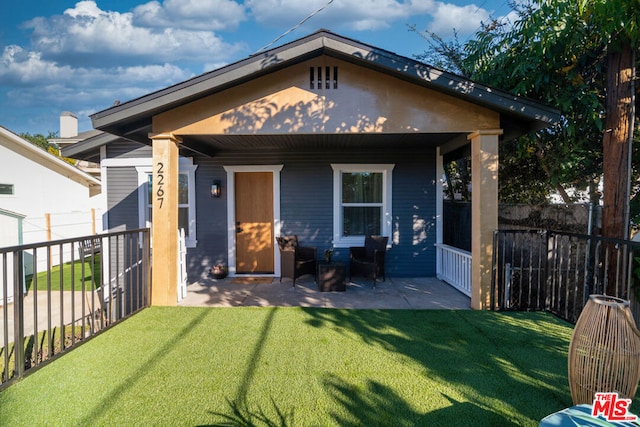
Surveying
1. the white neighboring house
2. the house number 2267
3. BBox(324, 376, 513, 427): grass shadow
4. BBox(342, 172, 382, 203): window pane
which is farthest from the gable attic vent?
the white neighboring house

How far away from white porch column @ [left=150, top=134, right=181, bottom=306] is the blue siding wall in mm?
2183

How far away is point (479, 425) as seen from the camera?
7.21ft

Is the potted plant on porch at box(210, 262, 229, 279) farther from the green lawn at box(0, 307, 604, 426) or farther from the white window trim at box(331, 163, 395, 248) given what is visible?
the green lawn at box(0, 307, 604, 426)

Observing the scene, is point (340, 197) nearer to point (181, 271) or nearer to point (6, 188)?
point (181, 271)

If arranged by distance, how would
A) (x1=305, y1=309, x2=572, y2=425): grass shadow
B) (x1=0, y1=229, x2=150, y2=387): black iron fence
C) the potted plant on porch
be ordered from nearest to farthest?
(x1=305, y1=309, x2=572, y2=425): grass shadow < (x1=0, y1=229, x2=150, y2=387): black iron fence < the potted plant on porch

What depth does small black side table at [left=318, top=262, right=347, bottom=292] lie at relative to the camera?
18.4ft

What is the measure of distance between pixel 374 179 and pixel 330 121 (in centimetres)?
266

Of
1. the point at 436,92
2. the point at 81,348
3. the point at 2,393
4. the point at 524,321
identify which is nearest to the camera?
the point at 2,393

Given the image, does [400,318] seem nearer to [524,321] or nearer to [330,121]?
[524,321]

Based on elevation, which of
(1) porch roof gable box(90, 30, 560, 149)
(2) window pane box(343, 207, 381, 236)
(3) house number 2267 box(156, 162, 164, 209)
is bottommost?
(2) window pane box(343, 207, 381, 236)

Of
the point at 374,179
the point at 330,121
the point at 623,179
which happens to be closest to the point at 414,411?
the point at 330,121

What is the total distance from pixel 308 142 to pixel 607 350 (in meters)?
5.02

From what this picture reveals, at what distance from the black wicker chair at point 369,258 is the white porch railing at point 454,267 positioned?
3.67ft

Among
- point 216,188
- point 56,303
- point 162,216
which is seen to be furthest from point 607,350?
point 56,303
